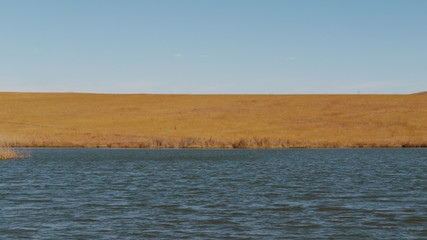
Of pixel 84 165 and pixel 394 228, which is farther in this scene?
pixel 84 165

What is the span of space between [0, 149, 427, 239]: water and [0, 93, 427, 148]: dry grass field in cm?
3034

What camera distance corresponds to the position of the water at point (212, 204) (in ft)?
51.9

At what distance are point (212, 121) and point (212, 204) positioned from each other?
6351cm

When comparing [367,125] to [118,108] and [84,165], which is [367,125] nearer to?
[118,108]

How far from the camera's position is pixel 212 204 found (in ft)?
67.0

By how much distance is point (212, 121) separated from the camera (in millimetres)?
83875

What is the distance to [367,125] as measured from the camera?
260 feet

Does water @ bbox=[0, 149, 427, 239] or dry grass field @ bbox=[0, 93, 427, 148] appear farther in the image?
dry grass field @ bbox=[0, 93, 427, 148]

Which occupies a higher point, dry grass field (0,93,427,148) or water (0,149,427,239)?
dry grass field (0,93,427,148)

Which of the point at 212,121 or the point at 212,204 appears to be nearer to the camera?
the point at 212,204

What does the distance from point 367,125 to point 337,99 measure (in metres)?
23.1

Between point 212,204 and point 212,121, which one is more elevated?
point 212,121

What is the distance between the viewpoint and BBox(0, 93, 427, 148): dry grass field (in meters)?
66.0

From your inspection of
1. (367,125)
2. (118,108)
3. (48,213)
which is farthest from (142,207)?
(118,108)
